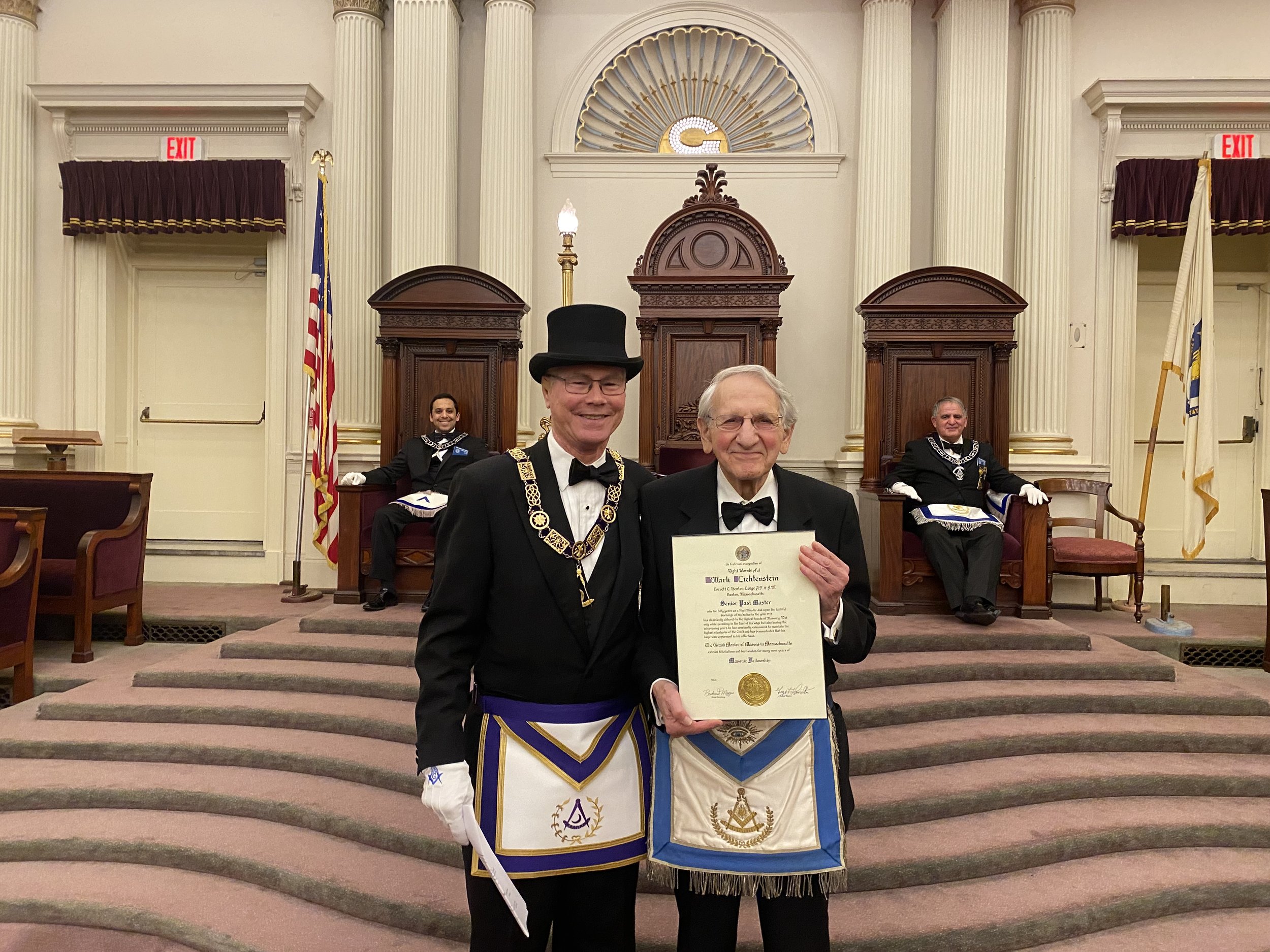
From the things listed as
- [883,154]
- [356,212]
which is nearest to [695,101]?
[883,154]

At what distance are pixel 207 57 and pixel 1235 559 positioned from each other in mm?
9362

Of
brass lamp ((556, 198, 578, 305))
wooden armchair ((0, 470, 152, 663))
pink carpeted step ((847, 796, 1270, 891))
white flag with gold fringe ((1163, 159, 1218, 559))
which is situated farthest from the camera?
white flag with gold fringe ((1163, 159, 1218, 559))

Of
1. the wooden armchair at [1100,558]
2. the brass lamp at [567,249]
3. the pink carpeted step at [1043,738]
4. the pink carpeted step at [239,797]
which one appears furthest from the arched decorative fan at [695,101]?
the pink carpeted step at [239,797]

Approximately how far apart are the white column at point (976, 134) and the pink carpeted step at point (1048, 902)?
4374 millimetres

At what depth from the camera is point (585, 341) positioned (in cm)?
162

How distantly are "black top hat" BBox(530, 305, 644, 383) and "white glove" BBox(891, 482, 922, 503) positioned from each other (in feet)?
12.1

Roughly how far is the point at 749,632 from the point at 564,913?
76 cm

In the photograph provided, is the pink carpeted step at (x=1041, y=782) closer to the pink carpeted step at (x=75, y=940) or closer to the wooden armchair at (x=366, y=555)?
the pink carpeted step at (x=75, y=940)

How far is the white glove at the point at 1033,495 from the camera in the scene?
4.91 meters

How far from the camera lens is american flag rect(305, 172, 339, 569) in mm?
5520

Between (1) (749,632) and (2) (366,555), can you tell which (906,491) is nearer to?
(2) (366,555)

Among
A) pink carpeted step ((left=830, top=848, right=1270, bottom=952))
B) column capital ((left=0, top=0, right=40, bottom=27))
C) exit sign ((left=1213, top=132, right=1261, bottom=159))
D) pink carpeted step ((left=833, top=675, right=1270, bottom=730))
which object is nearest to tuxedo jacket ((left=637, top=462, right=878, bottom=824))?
pink carpeted step ((left=830, top=848, right=1270, bottom=952))

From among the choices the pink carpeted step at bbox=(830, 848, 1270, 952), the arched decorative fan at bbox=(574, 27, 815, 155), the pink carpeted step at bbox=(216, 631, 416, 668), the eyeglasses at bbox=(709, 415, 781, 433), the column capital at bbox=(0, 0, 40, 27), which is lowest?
the pink carpeted step at bbox=(830, 848, 1270, 952)
